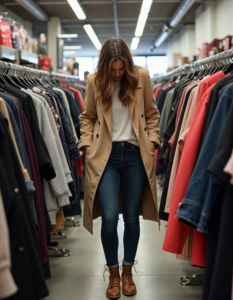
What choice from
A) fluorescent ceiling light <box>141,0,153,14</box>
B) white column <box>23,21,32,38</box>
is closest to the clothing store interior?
fluorescent ceiling light <box>141,0,153,14</box>

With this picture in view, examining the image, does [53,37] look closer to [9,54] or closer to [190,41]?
[190,41]

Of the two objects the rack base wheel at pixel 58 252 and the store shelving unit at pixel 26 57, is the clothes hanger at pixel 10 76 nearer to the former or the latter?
the store shelving unit at pixel 26 57

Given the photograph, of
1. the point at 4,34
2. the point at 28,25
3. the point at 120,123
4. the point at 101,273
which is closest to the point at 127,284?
the point at 101,273

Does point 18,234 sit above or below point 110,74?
below

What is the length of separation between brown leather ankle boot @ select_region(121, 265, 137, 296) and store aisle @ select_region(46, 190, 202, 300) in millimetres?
38

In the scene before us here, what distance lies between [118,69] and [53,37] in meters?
11.7

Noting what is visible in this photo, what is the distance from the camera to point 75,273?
3.00 m

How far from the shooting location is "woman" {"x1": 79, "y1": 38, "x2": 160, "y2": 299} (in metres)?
2.47

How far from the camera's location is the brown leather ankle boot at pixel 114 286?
8.30 feet

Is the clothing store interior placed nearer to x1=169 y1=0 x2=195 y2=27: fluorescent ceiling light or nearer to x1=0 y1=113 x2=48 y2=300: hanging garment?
x1=0 y1=113 x2=48 y2=300: hanging garment

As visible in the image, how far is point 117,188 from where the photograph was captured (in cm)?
251

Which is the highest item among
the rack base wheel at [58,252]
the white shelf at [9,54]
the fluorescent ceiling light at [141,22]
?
the fluorescent ceiling light at [141,22]

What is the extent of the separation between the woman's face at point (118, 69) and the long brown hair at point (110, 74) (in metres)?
0.02

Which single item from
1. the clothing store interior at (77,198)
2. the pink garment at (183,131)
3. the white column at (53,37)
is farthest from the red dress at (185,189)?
the white column at (53,37)
